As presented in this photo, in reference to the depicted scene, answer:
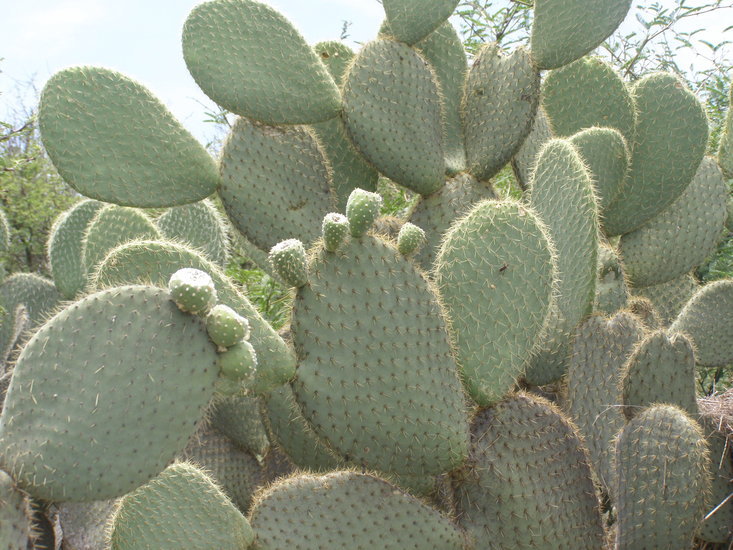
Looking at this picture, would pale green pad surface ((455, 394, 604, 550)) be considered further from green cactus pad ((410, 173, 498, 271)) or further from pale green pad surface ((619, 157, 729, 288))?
pale green pad surface ((619, 157, 729, 288))

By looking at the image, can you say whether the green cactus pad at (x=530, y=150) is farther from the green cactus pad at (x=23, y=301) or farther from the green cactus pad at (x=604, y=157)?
the green cactus pad at (x=23, y=301)

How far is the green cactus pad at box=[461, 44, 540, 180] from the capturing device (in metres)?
2.57

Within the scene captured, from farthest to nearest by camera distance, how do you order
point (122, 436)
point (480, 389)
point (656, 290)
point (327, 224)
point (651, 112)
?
point (656, 290) → point (651, 112) → point (480, 389) → point (327, 224) → point (122, 436)

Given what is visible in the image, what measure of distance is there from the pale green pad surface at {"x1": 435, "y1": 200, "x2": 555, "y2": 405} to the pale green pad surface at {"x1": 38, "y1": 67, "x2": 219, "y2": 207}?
2.71 feet

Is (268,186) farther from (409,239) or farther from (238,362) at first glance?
(238,362)

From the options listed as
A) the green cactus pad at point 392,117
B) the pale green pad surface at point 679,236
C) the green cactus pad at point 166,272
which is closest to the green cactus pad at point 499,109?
the green cactus pad at point 392,117

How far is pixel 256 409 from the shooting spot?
2.39m

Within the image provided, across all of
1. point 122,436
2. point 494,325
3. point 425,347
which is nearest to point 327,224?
point 425,347

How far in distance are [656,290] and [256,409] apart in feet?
5.39

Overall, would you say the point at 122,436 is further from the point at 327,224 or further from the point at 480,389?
the point at 480,389

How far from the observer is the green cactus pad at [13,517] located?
1146 mm

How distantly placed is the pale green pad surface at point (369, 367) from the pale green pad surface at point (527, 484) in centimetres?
14

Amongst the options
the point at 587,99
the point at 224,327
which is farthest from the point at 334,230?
the point at 587,99

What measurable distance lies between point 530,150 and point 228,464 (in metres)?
1.45
